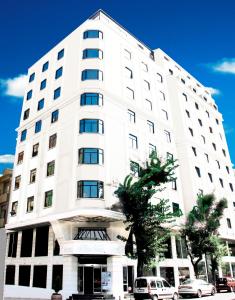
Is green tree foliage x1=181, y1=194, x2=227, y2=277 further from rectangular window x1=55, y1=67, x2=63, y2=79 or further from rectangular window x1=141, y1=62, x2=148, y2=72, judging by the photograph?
rectangular window x1=55, y1=67, x2=63, y2=79

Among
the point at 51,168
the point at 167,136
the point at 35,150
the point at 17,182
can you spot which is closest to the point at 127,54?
the point at 167,136

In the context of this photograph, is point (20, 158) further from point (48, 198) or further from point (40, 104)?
point (48, 198)

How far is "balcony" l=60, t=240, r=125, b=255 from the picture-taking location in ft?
79.9

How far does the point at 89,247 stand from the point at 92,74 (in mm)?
17412

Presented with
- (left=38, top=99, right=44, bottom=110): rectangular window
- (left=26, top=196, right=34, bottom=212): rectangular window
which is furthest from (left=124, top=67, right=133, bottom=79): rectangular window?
(left=26, top=196, right=34, bottom=212): rectangular window

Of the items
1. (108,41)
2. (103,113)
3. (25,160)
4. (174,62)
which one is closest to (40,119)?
(25,160)

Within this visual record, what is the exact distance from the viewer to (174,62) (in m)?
50.3

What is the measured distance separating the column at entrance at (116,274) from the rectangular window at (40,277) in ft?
19.6

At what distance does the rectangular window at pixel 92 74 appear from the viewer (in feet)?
106

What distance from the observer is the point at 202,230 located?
31.8 m

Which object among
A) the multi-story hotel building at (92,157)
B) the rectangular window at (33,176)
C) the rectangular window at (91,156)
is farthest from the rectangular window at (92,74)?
the rectangular window at (33,176)

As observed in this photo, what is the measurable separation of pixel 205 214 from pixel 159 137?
1018cm

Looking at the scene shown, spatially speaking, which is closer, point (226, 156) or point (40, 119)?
point (40, 119)

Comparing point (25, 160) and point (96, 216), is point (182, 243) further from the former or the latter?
point (25, 160)
